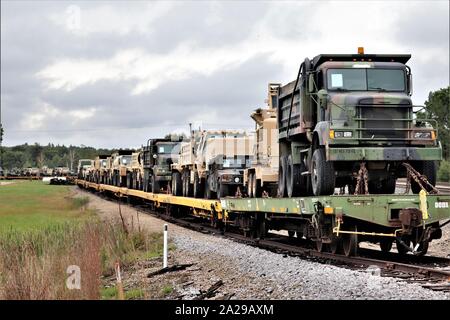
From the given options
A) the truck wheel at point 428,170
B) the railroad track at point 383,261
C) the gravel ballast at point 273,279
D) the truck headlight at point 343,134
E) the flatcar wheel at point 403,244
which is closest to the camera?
the gravel ballast at point 273,279

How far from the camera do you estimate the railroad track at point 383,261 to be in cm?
1184

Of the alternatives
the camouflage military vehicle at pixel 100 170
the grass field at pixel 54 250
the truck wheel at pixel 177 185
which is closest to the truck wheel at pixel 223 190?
the grass field at pixel 54 250

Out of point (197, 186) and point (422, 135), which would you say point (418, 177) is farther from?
point (197, 186)

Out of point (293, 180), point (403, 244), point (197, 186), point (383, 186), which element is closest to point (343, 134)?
point (383, 186)

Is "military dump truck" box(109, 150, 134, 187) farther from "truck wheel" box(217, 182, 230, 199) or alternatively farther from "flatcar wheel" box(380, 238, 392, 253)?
"flatcar wheel" box(380, 238, 392, 253)

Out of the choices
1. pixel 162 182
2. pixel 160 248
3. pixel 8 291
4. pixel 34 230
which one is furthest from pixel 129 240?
pixel 162 182

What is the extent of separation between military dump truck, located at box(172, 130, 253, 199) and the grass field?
2.86m

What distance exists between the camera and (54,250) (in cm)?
1742

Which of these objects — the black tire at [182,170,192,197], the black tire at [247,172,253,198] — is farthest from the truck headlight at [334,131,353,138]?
the black tire at [182,170,192,197]

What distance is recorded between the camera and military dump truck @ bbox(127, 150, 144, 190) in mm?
43028

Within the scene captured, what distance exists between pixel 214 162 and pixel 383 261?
12417mm

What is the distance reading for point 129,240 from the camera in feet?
71.4

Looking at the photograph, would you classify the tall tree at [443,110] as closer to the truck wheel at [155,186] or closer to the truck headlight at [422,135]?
the truck wheel at [155,186]

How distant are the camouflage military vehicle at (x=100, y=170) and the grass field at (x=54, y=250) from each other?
3004cm
